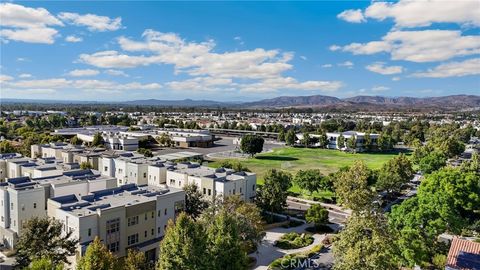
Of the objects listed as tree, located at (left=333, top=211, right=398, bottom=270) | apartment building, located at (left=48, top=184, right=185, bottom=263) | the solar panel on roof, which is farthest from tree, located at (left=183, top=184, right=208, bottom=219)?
the solar panel on roof

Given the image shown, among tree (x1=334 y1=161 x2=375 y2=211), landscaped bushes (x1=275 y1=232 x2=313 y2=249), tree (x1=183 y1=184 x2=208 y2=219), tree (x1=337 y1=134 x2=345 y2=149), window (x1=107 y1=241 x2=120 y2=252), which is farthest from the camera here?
tree (x1=337 y1=134 x2=345 y2=149)

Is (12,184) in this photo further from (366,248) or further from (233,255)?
(366,248)

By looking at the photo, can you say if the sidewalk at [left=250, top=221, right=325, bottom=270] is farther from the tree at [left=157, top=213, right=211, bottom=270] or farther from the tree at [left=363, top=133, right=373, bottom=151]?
the tree at [left=363, top=133, right=373, bottom=151]

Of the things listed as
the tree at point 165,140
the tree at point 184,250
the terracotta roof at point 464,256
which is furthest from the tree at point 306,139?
the tree at point 184,250

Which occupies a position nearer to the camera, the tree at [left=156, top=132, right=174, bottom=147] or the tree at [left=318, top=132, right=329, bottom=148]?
the tree at [left=156, top=132, right=174, bottom=147]

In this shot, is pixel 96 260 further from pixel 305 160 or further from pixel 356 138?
pixel 356 138
